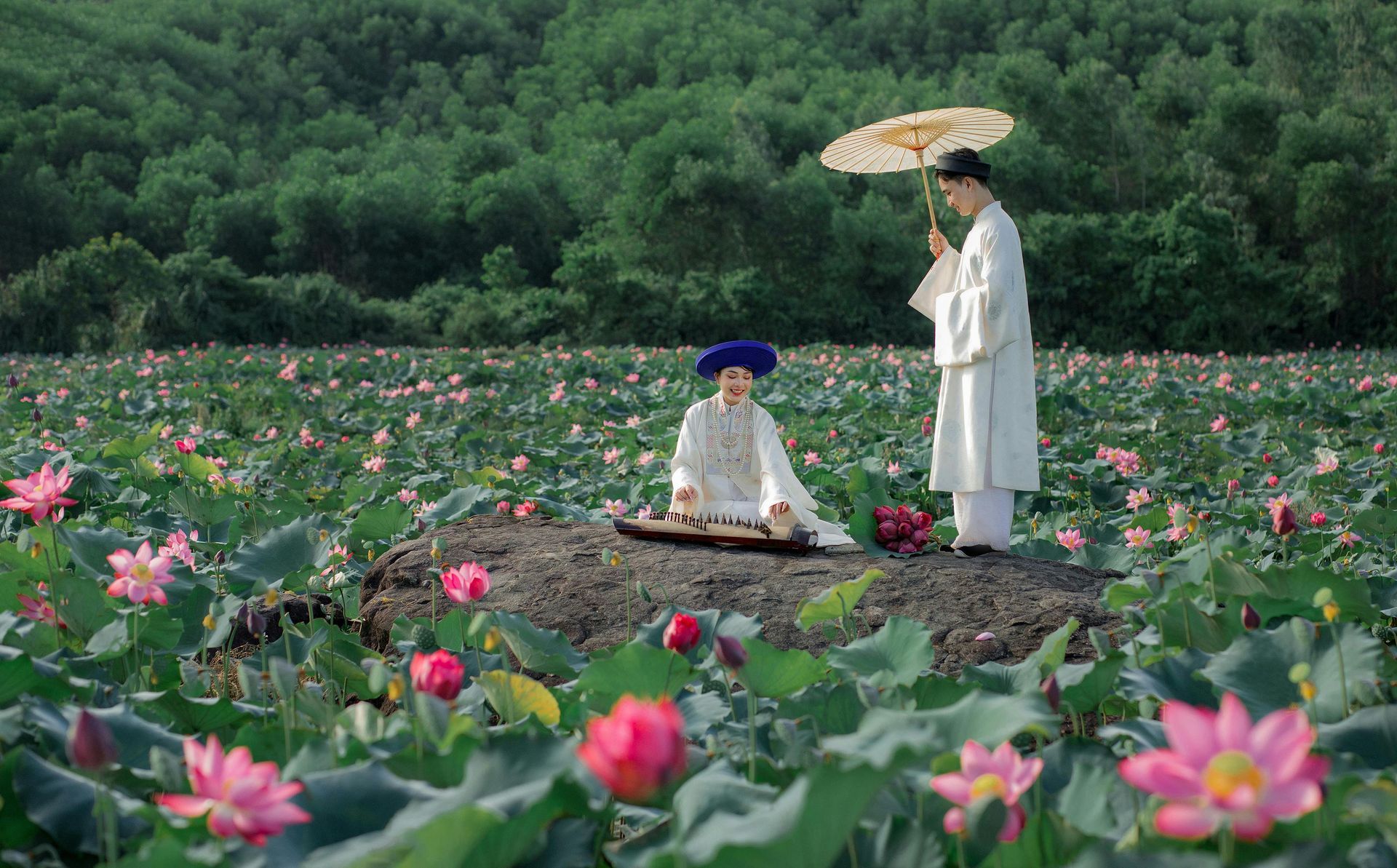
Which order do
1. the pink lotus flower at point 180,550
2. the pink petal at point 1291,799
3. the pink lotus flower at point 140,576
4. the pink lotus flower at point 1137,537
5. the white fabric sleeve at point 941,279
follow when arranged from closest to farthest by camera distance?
the pink petal at point 1291,799
the pink lotus flower at point 140,576
the pink lotus flower at point 180,550
the pink lotus flower at point 1137,537
the white fabric sleeve at point 941,279

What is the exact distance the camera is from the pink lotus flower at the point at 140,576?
211 centimetres

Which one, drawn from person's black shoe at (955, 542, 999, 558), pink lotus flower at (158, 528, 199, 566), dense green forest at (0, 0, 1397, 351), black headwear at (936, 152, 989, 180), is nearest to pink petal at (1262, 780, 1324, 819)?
pink lotus flower at (158, 528, 199, 566)

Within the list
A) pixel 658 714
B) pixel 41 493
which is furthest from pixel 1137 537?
pixel 41 493

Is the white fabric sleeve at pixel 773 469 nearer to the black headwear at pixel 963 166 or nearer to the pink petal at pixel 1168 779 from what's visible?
the black headwear at pixel 963 166

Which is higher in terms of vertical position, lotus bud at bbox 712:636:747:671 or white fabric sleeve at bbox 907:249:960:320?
white fabric sleeve at bbox 907:249:960:320

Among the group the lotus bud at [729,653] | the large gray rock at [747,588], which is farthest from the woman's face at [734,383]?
the lotus bud at [729,653]

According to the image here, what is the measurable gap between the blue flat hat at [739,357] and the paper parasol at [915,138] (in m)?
0.78

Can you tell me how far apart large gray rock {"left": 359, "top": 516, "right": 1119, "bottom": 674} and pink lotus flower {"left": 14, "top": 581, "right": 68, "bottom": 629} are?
1175 mm

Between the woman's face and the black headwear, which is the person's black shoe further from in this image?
the black headwear

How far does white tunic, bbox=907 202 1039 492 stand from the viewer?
4.30 meters

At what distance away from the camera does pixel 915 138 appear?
15.4 ft

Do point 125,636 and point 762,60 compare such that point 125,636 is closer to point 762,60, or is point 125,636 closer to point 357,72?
point 762,60

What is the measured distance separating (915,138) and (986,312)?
862mm

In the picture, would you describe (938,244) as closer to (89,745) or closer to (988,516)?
(988,516)
